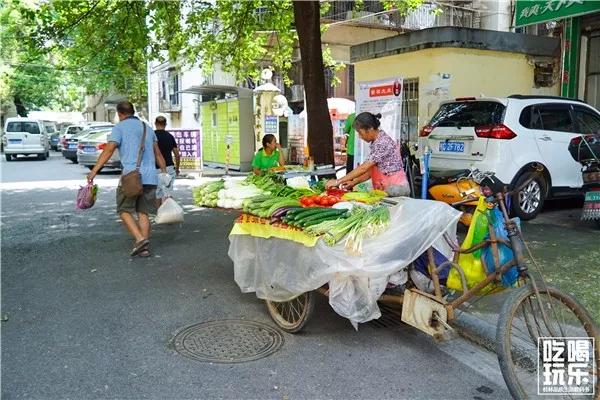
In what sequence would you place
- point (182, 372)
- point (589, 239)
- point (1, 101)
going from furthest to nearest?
1. point (1, 101)
2. point (589, 239)
3. point (182, 372)

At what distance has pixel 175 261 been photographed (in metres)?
6.70

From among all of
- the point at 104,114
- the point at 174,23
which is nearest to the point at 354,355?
the point at 174,23

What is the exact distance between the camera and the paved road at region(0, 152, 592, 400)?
138 inches

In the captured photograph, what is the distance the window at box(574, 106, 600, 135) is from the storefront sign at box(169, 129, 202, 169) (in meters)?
11.3

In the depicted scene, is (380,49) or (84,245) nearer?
(84,245)

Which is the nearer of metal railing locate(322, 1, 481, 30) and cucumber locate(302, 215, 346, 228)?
cucumber locate(302, 215, 346, 228)

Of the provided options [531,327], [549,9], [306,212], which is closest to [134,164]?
[306,212]

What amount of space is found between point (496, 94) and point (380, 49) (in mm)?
2717

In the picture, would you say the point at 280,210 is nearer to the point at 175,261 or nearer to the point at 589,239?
the point at 175,261

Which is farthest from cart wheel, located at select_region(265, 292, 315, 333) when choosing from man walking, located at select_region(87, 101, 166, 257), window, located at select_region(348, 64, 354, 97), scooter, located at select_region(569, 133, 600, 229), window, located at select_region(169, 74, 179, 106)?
window, located at select_region(169, 74, 179, 106)

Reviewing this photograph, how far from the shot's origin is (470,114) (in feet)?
27.9

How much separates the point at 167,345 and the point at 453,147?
5903mm

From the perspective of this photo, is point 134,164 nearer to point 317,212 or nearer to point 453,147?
point 317,212

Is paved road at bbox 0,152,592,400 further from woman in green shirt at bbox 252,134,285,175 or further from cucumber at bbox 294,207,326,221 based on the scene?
woman in green shirt at bbox 252,134,285,175
